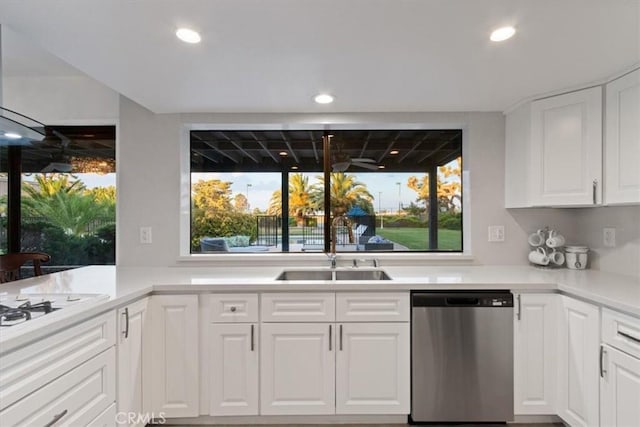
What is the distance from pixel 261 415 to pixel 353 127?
2141mm

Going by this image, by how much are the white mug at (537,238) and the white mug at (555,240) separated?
0.22 feet

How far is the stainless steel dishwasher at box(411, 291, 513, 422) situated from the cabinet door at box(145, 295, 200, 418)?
129 cm

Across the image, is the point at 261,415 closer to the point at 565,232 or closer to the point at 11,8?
the point at 11,8

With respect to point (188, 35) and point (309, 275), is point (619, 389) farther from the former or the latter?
point (188, 35)

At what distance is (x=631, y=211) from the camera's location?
2010mm

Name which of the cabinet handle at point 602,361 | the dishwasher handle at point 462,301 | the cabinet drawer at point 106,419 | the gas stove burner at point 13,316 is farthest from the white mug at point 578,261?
the gas stove burner at point 13,316

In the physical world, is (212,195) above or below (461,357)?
above

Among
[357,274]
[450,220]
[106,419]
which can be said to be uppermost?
[450,220]

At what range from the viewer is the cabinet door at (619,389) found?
136 centimetres

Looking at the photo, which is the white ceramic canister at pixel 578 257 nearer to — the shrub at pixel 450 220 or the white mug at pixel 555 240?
the white mug at pixel 555 240

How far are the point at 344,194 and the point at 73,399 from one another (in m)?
2.09

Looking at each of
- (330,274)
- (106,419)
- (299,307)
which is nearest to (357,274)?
(330,274)

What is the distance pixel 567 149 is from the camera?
2010 mm

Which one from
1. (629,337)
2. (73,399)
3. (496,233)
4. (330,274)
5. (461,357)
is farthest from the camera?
(496,233)
